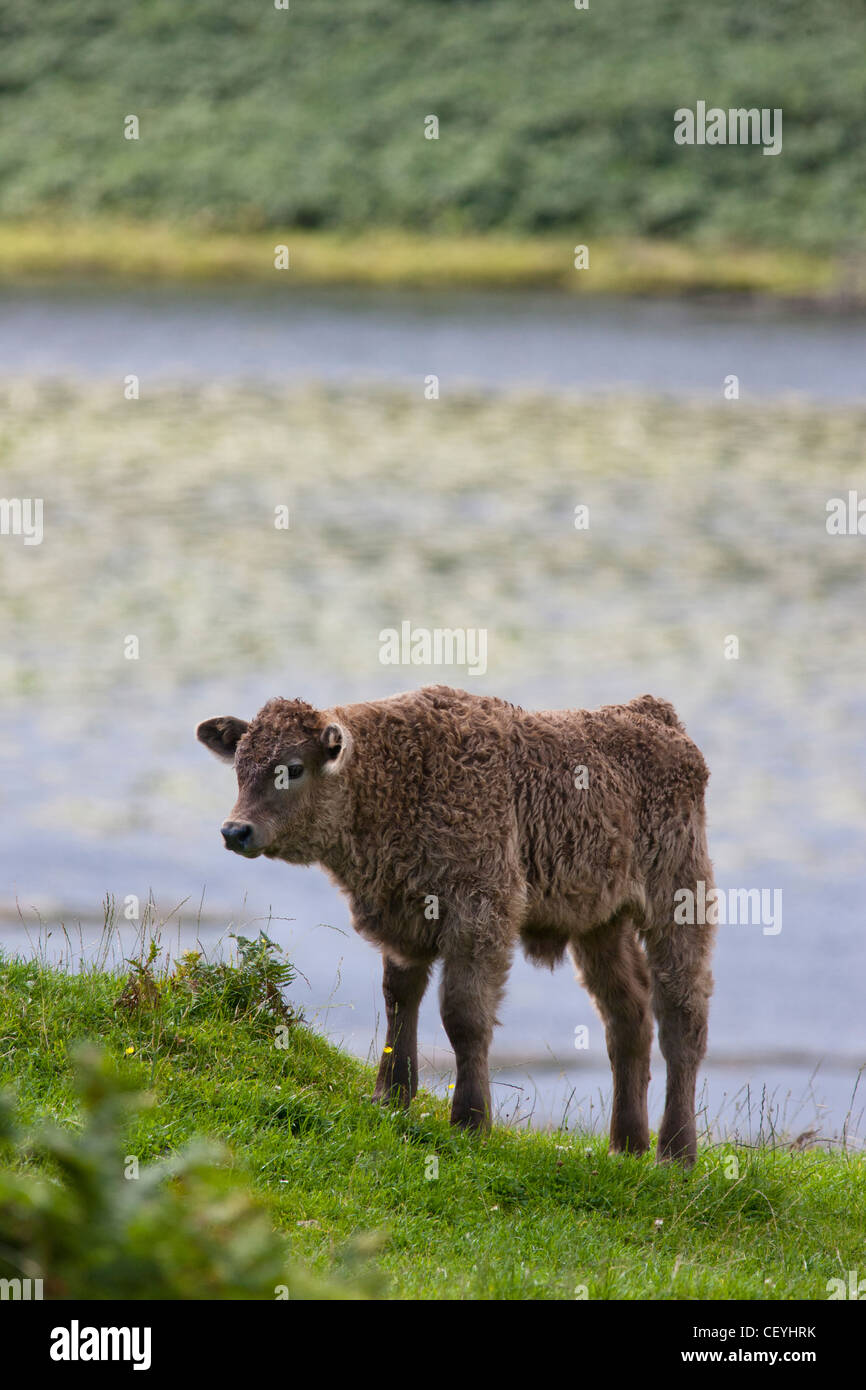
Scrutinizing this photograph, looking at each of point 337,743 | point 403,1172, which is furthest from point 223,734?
point 403,1172

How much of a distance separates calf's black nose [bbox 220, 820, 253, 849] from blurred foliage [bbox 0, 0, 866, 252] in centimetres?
6848

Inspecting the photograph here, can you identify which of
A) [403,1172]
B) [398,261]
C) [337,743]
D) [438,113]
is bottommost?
[403,1172]

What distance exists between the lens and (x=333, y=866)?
812 centimetres

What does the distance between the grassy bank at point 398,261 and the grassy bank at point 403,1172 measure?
2430 inches

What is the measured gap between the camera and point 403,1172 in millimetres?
7508

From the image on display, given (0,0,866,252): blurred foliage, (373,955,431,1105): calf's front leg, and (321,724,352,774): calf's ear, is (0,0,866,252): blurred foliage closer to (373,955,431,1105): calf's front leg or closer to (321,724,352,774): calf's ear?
(373,955,431,1105): calf's front leg

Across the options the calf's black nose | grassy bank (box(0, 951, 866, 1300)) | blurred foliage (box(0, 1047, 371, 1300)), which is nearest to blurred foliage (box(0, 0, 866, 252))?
grassy bank (box(0, 951, 866, 1300))

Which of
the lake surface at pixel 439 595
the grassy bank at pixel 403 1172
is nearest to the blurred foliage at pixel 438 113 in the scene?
the lake surface at pixel 439 595

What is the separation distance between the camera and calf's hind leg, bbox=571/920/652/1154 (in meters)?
8.86

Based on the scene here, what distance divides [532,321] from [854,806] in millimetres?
43076

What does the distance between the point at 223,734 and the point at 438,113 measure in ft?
274

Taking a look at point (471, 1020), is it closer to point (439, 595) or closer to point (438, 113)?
point (439, 595)

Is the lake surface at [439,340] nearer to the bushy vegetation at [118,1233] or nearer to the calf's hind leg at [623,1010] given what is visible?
the calf's hind leg at [623,1010]

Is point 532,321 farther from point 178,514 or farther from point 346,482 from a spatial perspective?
point 178,514
